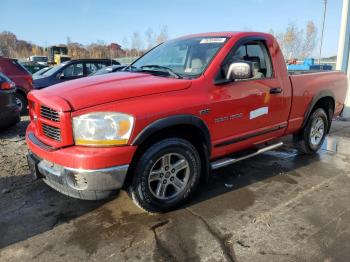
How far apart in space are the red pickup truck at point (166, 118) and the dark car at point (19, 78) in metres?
5.50

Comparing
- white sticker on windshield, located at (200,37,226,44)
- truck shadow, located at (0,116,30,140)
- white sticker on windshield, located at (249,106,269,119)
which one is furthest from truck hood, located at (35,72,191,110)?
truck shadow, located at (0,116,30,140)

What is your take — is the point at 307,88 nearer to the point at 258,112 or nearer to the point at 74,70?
the point at 258,112

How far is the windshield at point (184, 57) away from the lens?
3.71 m

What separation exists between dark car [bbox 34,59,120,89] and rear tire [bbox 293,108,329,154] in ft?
24.7

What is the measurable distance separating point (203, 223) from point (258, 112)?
5.20ft

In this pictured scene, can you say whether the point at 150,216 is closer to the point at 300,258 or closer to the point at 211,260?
the point at 211,260

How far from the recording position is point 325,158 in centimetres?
527

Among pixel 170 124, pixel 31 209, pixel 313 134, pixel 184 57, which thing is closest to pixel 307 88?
pixel 313 134

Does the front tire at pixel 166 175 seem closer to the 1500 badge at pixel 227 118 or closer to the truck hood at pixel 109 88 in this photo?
the 1500 badge at pixel 227 118

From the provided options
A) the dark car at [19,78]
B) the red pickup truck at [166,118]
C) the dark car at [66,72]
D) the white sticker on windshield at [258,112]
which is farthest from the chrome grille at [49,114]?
the dark car at [66,72]

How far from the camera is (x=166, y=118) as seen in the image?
308 centimetres

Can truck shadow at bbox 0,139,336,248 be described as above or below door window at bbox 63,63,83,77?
below

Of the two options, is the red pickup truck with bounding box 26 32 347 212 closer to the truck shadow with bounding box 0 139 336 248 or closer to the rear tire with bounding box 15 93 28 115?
the truck shadow with bounding box 0 139 336 248

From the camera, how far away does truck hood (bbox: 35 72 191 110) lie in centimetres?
294
